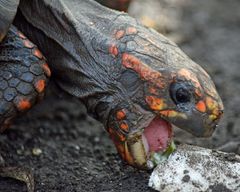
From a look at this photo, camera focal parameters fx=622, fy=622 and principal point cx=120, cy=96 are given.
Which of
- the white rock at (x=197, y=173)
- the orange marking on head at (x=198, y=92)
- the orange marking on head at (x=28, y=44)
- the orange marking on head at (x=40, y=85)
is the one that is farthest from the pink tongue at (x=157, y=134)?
the orange marking on head at (x=28, y=44)

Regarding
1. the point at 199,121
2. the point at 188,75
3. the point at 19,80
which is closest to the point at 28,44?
the point at 19,80

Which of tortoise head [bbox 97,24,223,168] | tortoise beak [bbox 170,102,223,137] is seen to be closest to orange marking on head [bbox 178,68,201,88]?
tortoise head [bbox 97,24,223,168]

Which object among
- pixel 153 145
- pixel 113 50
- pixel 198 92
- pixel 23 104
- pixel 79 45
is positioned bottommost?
pixel 23 104

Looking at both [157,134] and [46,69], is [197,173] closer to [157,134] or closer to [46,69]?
[157,134]

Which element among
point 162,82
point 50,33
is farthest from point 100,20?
point 162,82

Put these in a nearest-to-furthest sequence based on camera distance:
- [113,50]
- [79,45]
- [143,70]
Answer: [143,70], [113,50], [79,45]

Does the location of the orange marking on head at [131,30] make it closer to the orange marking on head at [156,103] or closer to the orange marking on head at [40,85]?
the orange marking on head at [156,103]

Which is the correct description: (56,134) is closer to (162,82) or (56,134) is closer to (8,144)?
(8,144)
